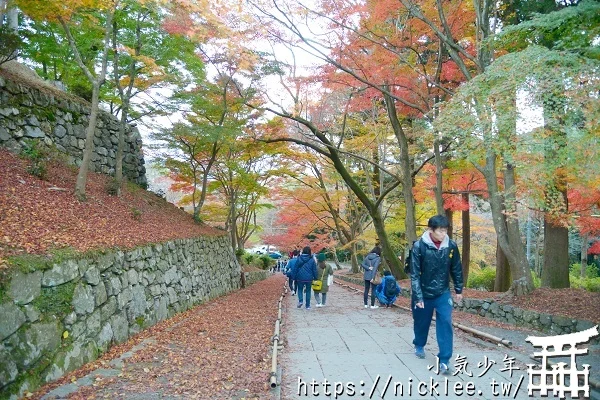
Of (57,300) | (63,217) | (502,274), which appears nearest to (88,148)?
(63,217)

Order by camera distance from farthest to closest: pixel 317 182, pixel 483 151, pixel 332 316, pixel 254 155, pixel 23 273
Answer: pixel 317 182 < pixel 254 155 < pixel 332 316 < pixel 483 151 < pixel 23 273

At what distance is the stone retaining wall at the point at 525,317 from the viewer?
25.0 feet

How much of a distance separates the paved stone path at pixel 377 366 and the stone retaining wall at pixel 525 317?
215 centimetres

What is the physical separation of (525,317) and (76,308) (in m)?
7.91

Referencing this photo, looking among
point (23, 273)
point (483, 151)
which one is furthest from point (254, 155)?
point (23, 273)

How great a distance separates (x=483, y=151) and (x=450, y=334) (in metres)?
4.17

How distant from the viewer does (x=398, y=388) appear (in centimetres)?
412

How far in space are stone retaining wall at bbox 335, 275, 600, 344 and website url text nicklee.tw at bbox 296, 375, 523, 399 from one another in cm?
382

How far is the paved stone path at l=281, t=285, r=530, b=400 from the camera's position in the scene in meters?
4.05

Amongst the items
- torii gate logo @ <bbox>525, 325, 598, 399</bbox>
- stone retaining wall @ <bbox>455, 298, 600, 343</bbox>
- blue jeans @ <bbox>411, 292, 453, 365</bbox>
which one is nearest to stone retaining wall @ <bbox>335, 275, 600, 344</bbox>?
stone retaining wall @ <bbox>455, 298, 600, 343</bbox>

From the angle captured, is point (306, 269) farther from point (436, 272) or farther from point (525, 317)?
point (436, 272)

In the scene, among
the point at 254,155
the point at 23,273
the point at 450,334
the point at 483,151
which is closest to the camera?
the point at 23,273

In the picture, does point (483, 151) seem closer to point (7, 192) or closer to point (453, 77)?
point (453, 77)

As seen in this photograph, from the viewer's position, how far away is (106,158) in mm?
12836
